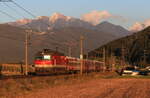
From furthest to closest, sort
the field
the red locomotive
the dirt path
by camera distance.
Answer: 1. the red locomotive
2. the field
3. the dirt path

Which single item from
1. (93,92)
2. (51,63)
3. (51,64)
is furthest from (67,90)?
(51,64)

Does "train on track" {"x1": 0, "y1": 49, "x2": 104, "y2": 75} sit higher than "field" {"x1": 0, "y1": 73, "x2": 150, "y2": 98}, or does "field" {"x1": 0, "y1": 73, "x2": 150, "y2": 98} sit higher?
"train on track" {"x1": 0, "y1": 49, "x2": 104, "y2": 75}

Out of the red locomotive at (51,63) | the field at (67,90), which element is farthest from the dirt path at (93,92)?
the red locomotive at (51,63)

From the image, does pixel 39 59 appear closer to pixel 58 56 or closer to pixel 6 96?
pixel 58 56

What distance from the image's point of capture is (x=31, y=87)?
33.2 metres

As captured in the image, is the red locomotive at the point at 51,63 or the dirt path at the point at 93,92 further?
the red locomotive at the point at 51,63

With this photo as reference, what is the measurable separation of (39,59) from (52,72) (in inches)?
169

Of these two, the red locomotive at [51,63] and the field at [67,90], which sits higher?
the red locomotive at [51,63]

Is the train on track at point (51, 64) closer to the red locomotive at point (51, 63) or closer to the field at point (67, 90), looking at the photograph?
the red locomotive at point (51, 63)

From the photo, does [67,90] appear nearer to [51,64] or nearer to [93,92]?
[93,92]

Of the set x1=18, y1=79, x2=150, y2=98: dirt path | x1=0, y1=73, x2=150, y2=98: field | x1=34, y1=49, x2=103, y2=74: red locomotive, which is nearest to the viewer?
x1=18, y1=79, x2=150, y2=98: dirt path

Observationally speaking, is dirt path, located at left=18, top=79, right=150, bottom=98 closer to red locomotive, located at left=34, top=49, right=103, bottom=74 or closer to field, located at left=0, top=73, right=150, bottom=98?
field, located at left=0, top=73, right=150, bottom=98

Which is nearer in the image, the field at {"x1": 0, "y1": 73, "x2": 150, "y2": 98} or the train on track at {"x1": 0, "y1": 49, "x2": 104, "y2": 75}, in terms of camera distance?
the field at {"x1": 0, "y1": 73, "x2": 150, "y2": 98}

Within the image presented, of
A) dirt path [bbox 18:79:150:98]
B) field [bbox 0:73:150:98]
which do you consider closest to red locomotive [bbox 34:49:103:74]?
field [bbox 0:73:150:98]
